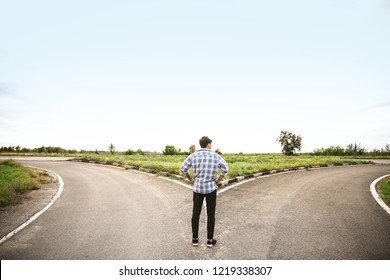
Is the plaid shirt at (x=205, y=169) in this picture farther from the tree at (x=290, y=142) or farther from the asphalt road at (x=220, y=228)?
the tree at (x=290, y=142)

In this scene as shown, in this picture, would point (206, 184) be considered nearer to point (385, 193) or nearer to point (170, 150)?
point (385, 193)

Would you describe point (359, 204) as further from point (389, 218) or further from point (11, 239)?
point (11, 239)

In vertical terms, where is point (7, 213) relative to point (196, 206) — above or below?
below

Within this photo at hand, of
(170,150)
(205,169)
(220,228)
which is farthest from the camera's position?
(170,150)

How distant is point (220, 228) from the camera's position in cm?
566

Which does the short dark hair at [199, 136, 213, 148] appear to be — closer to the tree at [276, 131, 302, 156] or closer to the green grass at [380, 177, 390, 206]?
the green grass at [380, 177, 390, 206]

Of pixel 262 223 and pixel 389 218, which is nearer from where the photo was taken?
pixel 262 223

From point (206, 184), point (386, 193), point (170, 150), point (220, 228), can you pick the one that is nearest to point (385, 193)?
point (386, 193)

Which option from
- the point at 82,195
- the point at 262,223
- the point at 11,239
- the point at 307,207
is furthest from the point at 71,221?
the point at 307,207

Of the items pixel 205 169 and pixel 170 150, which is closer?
pixel 205 169

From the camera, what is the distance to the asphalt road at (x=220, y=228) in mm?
4453
